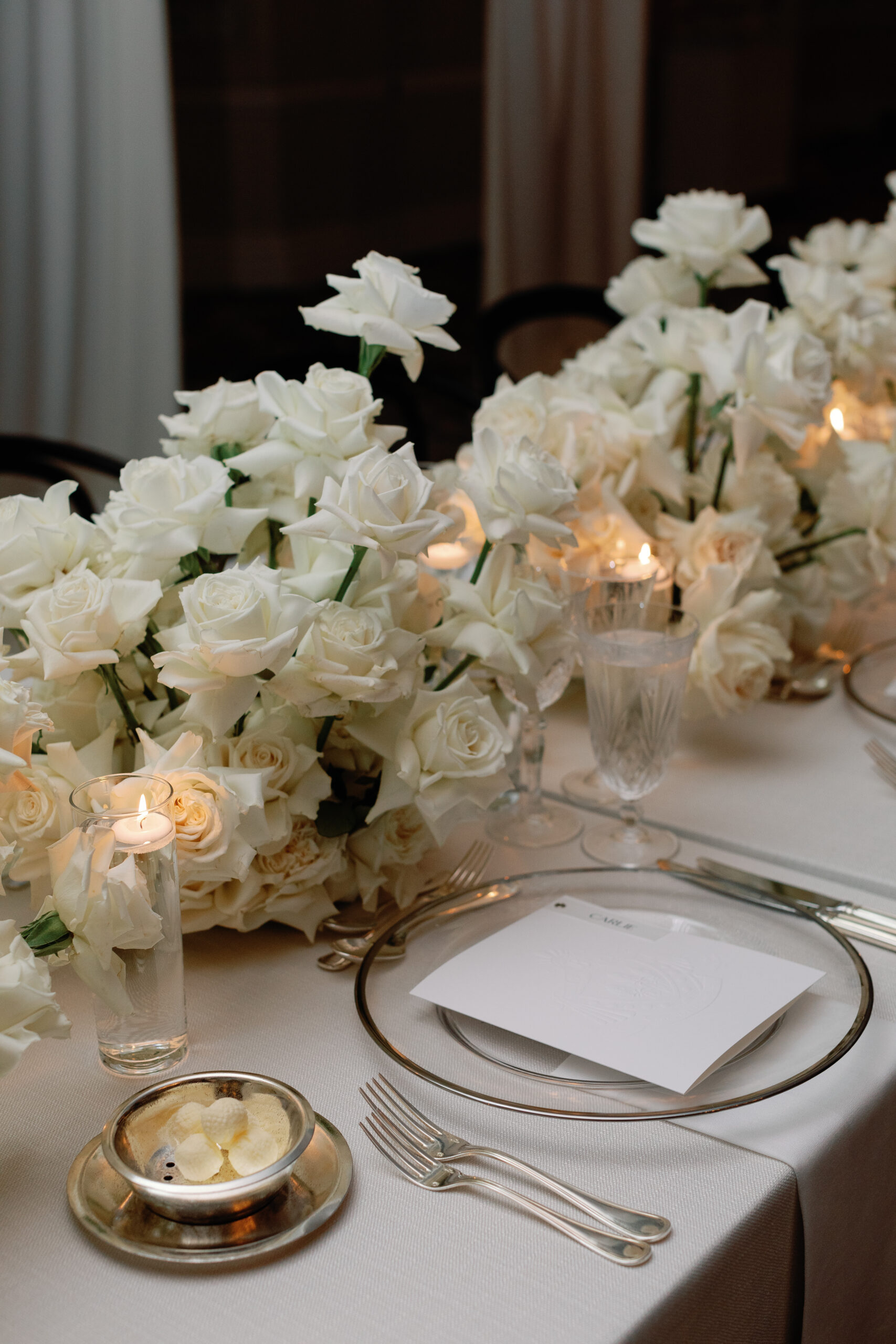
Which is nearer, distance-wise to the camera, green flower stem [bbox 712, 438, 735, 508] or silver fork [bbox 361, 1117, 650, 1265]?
silver fork [bbox 361, 1117, 650, 1265]

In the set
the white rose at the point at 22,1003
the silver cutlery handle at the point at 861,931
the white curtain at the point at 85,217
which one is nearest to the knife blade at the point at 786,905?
the silver cutlery handle at the point at 861,931

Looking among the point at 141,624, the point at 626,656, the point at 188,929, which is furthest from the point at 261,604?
the point at 626,656

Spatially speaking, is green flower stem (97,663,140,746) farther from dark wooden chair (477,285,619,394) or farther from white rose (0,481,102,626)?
dark wooden chair (477,285,619,394)

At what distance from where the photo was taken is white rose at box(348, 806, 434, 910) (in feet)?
3.17

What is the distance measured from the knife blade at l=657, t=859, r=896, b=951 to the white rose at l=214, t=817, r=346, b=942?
271mm

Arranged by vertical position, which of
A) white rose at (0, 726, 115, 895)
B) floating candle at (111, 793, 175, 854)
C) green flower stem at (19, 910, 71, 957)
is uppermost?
floating candle at (111, 793, 175, 854)

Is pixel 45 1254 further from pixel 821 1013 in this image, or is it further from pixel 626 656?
pixel 626 656

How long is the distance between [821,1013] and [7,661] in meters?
0.60

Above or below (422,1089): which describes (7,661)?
above

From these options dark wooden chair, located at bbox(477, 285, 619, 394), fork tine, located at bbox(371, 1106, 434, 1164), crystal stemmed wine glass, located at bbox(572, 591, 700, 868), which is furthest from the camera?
dark wooden chair, located at bbox(477, 285, 619, 394)

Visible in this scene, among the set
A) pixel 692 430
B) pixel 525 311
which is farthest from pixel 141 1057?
pixel 525 311

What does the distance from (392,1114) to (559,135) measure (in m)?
4.62

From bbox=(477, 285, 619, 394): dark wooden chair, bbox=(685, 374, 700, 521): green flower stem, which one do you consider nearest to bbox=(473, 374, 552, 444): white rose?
bbox=(685, 374, 700, 521): green flower stem

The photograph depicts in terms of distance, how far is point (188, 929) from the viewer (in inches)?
35.8
